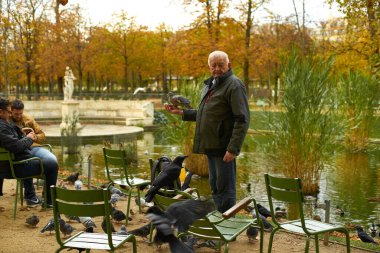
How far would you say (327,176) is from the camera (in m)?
11.0

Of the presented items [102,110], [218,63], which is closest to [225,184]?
[218,63]

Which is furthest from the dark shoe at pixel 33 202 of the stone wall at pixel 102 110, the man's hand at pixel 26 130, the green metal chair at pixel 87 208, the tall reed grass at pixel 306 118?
the stone wall at pixel 102 110

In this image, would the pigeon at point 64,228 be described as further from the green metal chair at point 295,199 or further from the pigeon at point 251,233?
the green metal chair at point 295,199

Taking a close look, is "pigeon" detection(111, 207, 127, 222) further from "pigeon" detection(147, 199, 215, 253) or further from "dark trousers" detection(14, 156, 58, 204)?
"pigeon" detection(147, 199, 215, 253)

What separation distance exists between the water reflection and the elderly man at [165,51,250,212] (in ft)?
9.35

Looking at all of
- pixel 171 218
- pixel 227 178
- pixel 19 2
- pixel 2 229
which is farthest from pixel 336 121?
pixel 19 2

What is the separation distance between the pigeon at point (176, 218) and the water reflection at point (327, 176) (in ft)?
14.9

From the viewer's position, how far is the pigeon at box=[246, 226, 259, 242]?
543cm

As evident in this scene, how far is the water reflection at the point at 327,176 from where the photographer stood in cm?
809

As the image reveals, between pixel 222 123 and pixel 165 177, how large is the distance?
3.22 feet

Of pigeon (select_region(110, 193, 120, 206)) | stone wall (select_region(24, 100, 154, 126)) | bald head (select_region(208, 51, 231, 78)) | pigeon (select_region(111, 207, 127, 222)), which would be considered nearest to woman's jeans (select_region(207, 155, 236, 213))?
bald head (select_region(208, 51, 231, 78))

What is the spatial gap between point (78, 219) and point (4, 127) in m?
1.51

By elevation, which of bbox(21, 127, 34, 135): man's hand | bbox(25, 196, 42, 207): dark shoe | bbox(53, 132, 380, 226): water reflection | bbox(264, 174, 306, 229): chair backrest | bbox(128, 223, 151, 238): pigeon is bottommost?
bbox(53, 132, 380, 226): water reflection

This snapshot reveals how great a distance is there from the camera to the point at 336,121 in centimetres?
963
